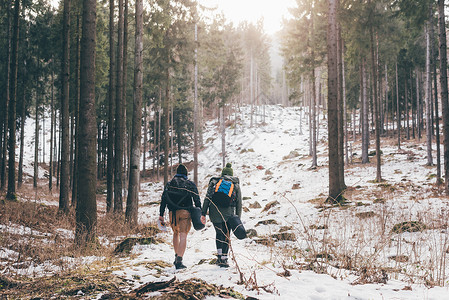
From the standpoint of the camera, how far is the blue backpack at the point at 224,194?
5125 millimetres

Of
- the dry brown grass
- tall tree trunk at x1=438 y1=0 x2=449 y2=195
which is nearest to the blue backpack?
the dry brown grass

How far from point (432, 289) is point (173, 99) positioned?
Result: 615 inches

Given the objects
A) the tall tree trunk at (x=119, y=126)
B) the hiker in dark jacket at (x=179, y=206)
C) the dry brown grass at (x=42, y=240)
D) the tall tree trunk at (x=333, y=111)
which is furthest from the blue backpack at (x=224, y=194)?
the tall tree trunk at (x=119, y=126)

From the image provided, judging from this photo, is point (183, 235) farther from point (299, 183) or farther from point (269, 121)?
point (269, 121)

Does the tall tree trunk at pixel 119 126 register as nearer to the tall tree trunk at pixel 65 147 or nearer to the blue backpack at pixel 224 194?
the tall tree trunk at pixel 65 147

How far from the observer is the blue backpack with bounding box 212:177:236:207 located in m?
5.12

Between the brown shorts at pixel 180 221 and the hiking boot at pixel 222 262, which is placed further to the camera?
the brown shorts at pixel 180 221

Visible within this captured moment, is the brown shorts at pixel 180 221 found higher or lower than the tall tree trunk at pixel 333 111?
lower

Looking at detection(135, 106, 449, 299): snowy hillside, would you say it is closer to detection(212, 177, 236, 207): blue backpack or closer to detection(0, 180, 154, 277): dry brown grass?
detection(212, 177, 236, 207): blue backpack

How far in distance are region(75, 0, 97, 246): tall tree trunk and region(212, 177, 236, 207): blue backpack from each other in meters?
3.21

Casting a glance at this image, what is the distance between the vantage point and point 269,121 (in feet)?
163

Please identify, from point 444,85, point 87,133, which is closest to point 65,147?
point 87,133

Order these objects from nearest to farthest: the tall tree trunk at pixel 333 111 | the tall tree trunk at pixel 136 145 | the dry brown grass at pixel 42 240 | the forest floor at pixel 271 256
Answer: the forest floor at pixel 271 256
the dry brown grass at pixel 42 240
the tall tree trunk at pixel 136 145
the tall tree trunk at pixel 333 111

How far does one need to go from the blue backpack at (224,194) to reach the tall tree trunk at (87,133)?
3.21 meters
